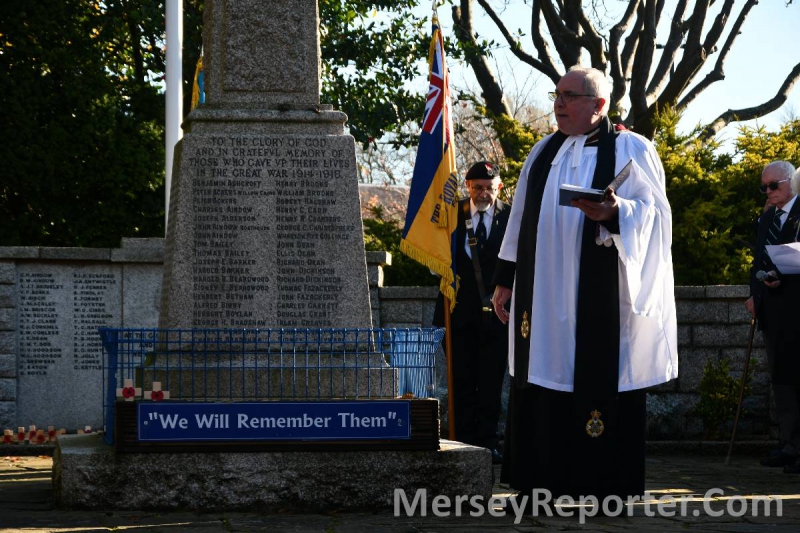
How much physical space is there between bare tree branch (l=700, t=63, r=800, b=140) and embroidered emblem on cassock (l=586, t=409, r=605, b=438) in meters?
19.8

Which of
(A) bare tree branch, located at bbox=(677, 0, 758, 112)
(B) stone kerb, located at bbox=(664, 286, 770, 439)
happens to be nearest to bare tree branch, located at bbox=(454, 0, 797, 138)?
(A) bare tree branch, located at bbox=(677, 0, 758, 112)

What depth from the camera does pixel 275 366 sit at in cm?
675

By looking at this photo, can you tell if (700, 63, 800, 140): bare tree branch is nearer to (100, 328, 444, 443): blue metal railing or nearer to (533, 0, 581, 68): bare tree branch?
(533, 0, 581, 68): bare tree branch

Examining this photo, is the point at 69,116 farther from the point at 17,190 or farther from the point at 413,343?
the point at 413,343

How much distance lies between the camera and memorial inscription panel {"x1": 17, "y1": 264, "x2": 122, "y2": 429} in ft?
38.2

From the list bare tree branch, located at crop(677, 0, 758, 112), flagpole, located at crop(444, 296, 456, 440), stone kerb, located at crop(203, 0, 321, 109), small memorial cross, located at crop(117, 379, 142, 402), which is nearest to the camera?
small memorial cross, located at crop(117, 379, 142, 402)

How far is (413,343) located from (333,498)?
100cm

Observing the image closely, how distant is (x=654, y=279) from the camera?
6066mm

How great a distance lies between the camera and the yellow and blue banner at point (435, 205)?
9430 millimetres

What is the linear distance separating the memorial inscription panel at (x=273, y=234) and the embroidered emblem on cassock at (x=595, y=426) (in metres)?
1.74

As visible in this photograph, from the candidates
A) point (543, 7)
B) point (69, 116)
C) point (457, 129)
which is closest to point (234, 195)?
point (69, 116)

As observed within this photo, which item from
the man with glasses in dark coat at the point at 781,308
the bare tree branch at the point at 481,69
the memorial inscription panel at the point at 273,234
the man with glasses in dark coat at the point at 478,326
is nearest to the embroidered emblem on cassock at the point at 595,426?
the memorial inscription panel at the point at 273,234

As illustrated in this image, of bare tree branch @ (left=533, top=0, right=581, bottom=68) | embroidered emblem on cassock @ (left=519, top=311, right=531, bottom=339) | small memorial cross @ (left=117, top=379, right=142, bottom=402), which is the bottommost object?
small memorial cross @ (left=117, top=379, right=142, bottom=402)

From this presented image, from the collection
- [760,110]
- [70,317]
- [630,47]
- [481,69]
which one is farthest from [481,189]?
[760,110]
